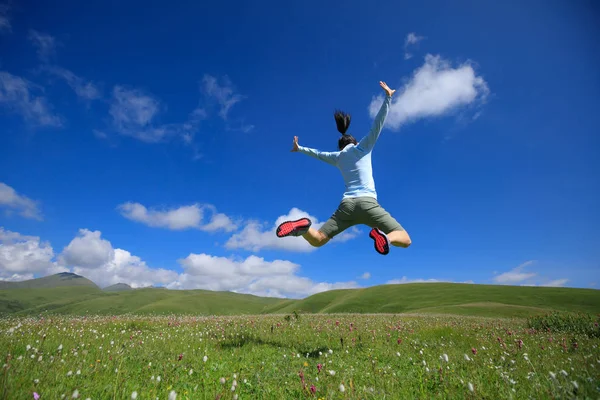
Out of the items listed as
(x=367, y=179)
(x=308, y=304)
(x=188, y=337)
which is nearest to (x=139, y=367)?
(x=188, y=337)

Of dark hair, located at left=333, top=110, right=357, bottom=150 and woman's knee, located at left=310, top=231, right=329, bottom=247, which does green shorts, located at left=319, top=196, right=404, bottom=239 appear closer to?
woman's knee, located at left=310, top=231, right=329, bottom=247

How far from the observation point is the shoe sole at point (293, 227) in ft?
24.0

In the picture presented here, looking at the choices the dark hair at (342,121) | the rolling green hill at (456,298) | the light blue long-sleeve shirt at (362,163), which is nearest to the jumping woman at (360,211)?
the light blue long-sleeve shirt at (362,163)

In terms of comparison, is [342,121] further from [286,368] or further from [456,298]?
[456,298]

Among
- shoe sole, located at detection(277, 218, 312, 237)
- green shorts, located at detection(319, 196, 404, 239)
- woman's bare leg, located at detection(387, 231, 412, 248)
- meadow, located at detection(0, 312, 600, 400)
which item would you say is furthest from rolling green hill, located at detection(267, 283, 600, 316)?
shoe sole, located at detection(277, 218, 312, 237)

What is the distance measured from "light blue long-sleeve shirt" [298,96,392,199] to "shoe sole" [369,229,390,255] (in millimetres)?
847

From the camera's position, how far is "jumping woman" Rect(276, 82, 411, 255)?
23.6ft

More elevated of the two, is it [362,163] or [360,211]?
[362,163]

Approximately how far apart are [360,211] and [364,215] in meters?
0.14

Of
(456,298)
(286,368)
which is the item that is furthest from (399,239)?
(456,298)

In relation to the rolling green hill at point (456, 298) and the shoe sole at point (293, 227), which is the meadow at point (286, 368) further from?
the rolling green hill at point (456, 298)

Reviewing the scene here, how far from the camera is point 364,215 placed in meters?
7.30

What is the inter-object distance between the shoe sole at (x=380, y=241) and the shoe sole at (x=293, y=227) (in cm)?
152

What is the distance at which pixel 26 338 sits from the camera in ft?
22.6
